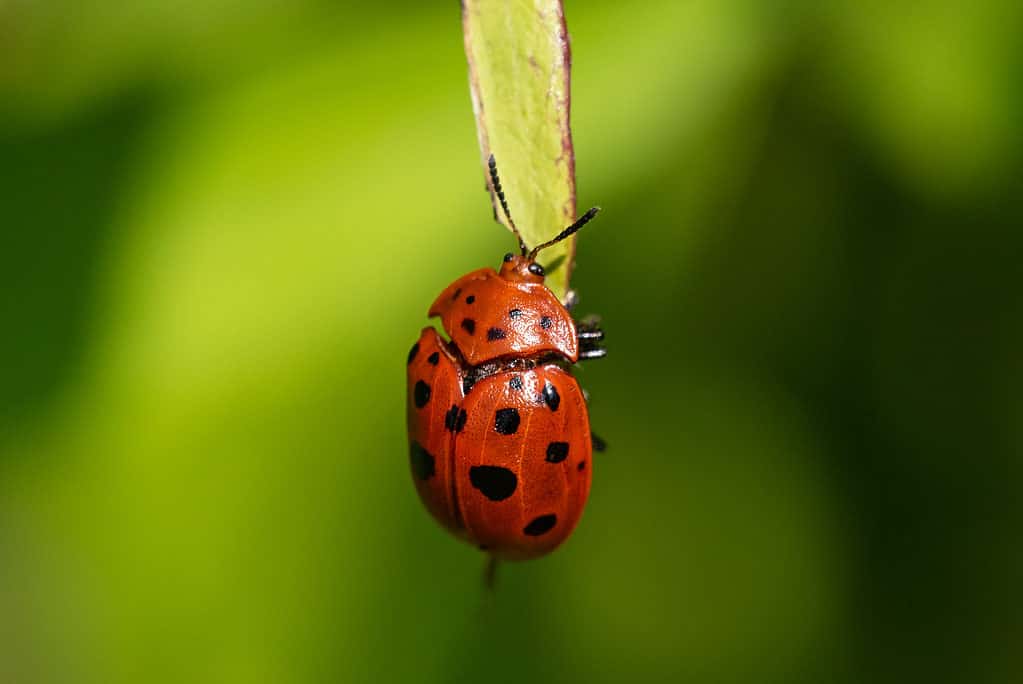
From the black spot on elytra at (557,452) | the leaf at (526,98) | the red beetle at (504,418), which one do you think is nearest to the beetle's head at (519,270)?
the red beetle at (504,418)

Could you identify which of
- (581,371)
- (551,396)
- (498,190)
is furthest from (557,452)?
(581,371)

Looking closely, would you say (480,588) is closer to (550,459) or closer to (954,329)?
(550,459)

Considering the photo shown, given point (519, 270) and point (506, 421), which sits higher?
point (519, 270)

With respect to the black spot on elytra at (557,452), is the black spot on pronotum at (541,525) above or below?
below

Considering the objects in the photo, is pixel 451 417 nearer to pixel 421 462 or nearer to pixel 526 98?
pixel 421 462

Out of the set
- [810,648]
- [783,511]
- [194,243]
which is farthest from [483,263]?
[810,648]

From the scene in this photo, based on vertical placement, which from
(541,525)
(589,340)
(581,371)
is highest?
(581,371)

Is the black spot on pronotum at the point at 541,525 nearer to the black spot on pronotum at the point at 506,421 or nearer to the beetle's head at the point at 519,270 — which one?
the black spot on pronotum at the point at 506,421
